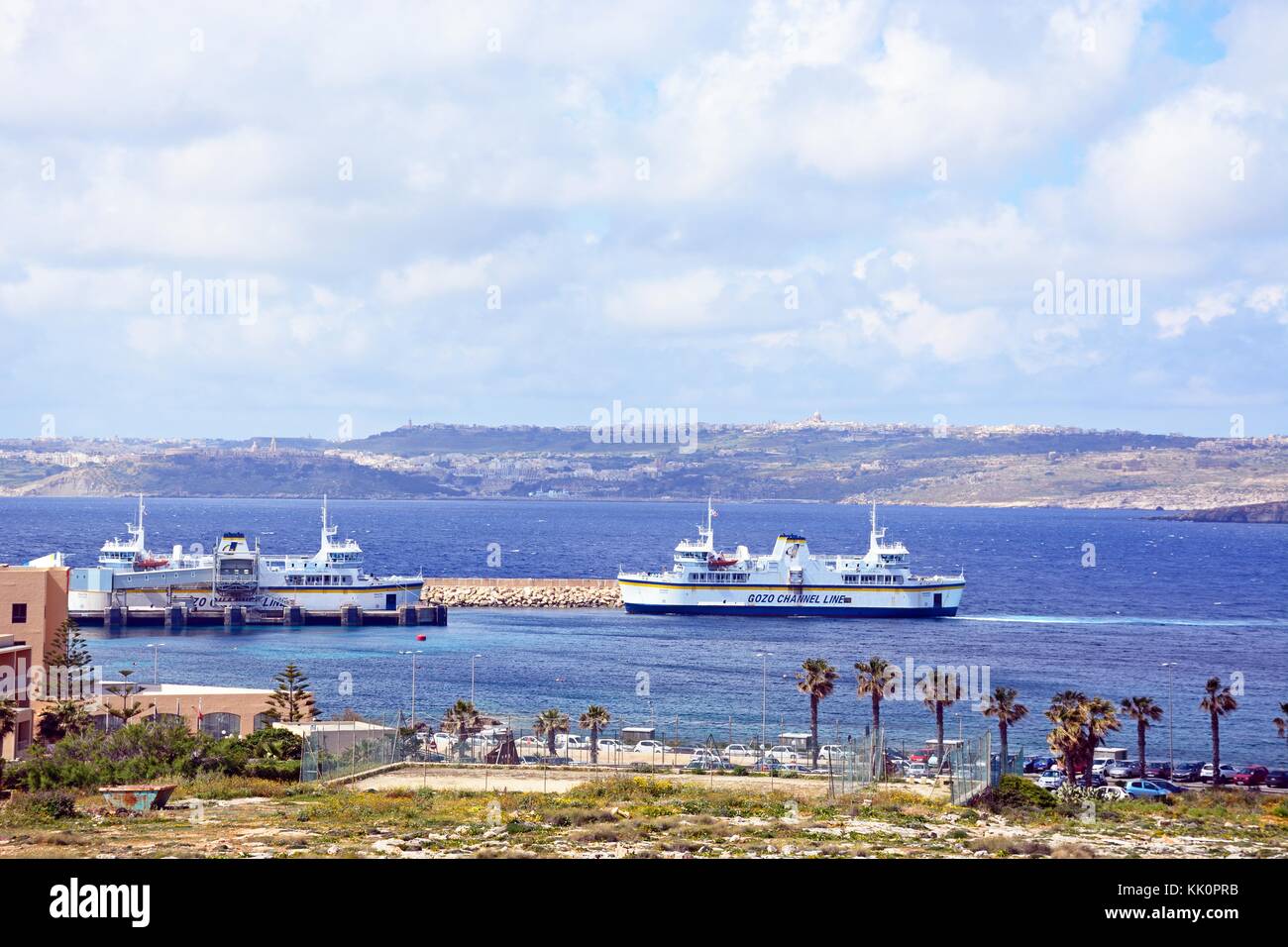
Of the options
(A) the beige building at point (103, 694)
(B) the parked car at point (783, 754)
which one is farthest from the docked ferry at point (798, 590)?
(A) the beige building at point (103, 694)

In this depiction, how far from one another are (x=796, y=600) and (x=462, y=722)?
6718 centimetres

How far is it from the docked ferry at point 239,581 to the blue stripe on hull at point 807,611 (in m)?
19.7

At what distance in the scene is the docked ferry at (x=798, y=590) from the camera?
342 feet

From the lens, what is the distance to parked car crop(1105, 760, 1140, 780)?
44.6 meters

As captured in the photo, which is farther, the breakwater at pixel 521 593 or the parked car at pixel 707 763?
the breakwater at pixel 521 593

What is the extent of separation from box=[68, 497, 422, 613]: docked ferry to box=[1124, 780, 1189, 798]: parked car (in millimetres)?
67732

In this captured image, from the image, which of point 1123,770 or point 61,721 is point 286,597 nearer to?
point 61,721

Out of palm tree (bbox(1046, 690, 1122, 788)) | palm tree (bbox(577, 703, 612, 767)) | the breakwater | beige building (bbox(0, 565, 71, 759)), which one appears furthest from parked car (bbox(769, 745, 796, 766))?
the breakwater

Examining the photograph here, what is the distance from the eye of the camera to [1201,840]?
23.5 meters

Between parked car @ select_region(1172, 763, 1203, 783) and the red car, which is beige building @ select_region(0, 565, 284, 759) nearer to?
parked car @ select_region(1172, 763, 1203, 783)

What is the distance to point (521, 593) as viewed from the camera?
109250 millimetres

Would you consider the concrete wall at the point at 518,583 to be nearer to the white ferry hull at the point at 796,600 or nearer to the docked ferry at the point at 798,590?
the docked ferry at the point at 798,590
